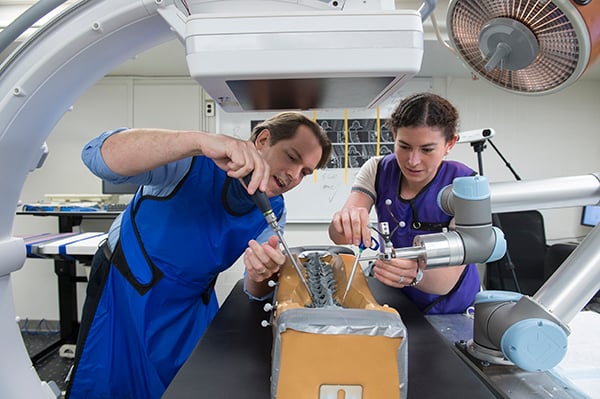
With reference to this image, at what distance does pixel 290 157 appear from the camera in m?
1.14

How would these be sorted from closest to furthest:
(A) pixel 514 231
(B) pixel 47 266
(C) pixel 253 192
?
1. (C) pixel 253 192
2. (A) pixel 514 231
3. (B) pixel 47 266

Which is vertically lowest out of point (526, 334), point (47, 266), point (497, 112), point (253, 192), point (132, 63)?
point (47, 266)

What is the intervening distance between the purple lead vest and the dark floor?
2337 millimetres

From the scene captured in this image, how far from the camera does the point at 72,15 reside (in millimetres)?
570

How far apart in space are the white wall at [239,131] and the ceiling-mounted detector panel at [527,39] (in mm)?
2856

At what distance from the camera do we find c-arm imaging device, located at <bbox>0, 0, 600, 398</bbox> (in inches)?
18.6

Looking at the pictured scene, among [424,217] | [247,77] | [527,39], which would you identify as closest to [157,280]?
[247,77]

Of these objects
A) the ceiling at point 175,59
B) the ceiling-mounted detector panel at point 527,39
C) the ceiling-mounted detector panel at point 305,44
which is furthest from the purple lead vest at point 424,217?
the ceiling at point 175,59

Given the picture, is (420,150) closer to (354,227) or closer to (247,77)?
(354,227)

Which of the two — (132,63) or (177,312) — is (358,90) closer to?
(177,312)

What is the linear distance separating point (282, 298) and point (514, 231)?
9.04ft

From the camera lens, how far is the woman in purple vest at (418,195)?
1144 millimetres

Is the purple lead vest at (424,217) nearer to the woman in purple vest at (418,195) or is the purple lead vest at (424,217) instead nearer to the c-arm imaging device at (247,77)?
the woman in purple vest at (418,195)

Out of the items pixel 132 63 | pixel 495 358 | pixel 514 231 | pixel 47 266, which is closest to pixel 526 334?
pixel 495 358
